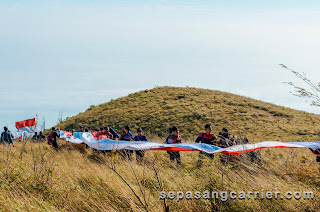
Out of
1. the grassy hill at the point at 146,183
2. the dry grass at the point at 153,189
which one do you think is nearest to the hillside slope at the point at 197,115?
the grassy hill at the point at 146,183

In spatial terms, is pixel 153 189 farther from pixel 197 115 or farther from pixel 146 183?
pixel 197 115

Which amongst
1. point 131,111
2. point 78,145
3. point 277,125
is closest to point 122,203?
point 78,145

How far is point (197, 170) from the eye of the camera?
6.77 m

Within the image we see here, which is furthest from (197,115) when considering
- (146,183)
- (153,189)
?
(153,189)

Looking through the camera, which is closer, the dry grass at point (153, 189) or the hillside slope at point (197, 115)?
the dry grass at point (153, 189)

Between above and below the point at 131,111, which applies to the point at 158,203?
above

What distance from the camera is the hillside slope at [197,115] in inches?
1598

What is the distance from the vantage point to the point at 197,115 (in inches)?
1884

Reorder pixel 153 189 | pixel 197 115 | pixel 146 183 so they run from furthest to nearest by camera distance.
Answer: pixel 197 115 < pixel 146 183 < pixel 153 189

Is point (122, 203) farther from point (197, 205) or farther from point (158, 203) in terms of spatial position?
point (197, 205)

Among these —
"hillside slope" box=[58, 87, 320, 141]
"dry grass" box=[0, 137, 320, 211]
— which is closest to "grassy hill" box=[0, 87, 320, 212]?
"dry grass" box=[0, 137, 320, 211]

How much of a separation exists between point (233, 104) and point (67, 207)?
5054cm

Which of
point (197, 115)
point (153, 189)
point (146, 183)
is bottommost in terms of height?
point (197, 115)

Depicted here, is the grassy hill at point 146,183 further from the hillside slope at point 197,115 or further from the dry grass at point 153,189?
the hillside slope at point 197,115
